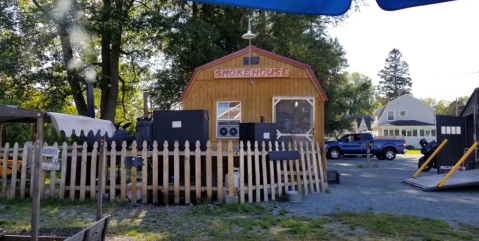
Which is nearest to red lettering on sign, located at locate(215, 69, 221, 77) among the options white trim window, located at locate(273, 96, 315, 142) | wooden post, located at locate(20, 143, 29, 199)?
white trim window, located at locate(273, 96, 315, 142)

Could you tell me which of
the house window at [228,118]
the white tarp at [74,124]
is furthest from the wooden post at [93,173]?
the house window at [228,118]

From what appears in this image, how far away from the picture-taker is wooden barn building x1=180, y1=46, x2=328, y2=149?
1225 centimetres

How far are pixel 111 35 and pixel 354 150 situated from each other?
16.5 m

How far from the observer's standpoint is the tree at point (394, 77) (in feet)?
267

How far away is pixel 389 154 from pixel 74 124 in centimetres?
2270

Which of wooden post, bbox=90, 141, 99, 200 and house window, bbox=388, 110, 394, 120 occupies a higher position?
house window, bbox=388, 110, 394, 120

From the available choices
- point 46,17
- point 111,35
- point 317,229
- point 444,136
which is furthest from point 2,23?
point 444,136

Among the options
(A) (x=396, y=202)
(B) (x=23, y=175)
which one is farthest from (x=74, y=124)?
(A) (x=396, y=202)

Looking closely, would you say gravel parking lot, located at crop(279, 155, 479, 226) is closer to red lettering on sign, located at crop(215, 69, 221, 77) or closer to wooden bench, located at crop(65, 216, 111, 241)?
wooden bench, located at crop(65, 216, 111, 241)

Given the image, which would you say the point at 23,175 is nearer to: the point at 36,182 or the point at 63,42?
the point at 36,182

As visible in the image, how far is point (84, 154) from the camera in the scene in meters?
8.40

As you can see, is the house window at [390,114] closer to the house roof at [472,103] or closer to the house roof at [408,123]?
the house roof at [408,123]

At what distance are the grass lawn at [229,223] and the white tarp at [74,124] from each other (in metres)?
1.39

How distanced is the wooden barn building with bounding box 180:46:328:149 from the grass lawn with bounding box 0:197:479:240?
187 inches
